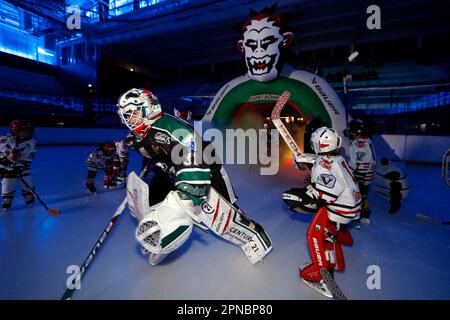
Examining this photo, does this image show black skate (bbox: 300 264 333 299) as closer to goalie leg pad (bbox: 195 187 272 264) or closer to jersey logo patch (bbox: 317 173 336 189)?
goalie leg pad (bbox: 195 187 272 264)

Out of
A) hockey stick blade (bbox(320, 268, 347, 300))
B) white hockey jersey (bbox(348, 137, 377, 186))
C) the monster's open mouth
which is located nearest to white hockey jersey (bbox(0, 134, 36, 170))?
hockey stick blade (bbox(320, 268, 347, 300))

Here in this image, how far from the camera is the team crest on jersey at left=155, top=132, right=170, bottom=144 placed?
A: 5.89ft

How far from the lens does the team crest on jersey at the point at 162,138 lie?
1.79 metres

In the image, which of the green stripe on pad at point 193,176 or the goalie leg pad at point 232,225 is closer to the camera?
the green stripe on pad at point 193,176

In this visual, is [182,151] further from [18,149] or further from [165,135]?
[18,149]

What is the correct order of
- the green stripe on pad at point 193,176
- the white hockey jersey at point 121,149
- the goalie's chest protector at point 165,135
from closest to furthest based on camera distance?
the green stripe on pad at point 193,176, the goalie's chest protector at point 165,135, the white hockey jersey at point 121,149

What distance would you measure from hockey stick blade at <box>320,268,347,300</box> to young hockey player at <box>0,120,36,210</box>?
4181 millimetres

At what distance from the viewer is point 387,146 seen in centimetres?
798

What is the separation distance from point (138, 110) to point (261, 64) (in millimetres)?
4368

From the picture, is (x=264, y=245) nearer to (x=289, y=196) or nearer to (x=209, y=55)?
(x=289, y=196)

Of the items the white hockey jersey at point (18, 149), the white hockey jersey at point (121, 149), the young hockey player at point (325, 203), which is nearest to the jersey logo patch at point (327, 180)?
the young hockey player at point (325, 203)

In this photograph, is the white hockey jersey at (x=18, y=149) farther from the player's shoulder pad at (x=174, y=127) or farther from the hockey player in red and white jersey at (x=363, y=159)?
the hockey player in red and white jersey at (x=363, y=159)

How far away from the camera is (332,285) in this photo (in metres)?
1.75
